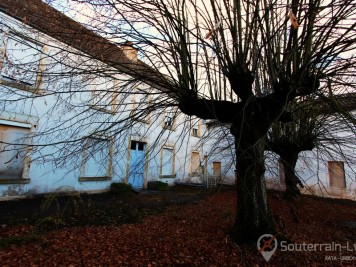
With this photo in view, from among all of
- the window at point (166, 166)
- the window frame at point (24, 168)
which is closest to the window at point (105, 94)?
the window frame at point (24, 168)

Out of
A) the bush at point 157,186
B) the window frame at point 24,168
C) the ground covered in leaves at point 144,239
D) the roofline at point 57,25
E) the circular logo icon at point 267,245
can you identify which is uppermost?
the roofline at point 57,25

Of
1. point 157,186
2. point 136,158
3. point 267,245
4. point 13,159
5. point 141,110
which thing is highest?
point 141,110

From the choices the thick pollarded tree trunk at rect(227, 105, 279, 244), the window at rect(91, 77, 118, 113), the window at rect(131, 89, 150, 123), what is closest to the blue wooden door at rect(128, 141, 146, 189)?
the window at rect(91, 77, 118, 113)

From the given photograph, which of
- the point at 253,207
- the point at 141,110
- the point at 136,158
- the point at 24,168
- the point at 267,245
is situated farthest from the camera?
the point at 136,158

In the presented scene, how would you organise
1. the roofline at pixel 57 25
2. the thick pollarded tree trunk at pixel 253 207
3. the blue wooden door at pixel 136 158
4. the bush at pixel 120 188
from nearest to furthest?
the roofline at pixel 57 25
the thick pollarded tree trunk at pixel 253 207
the bush at pixel 120 188
the blue wooden door at pixel 136 158

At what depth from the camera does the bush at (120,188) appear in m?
9.96

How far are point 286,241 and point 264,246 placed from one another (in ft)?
1.55

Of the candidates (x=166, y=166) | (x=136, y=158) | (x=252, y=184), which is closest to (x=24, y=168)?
(x=136, y=158)

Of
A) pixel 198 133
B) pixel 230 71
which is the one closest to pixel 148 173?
pixel 198 133

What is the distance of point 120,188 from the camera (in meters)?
10.0

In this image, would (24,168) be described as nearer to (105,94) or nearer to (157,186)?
(105,94)

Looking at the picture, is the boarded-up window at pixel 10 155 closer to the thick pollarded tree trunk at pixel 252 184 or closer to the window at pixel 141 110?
the window at pixel 141 110

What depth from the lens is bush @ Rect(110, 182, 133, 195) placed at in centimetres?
996

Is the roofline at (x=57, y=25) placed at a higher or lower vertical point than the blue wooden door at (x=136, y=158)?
higher
